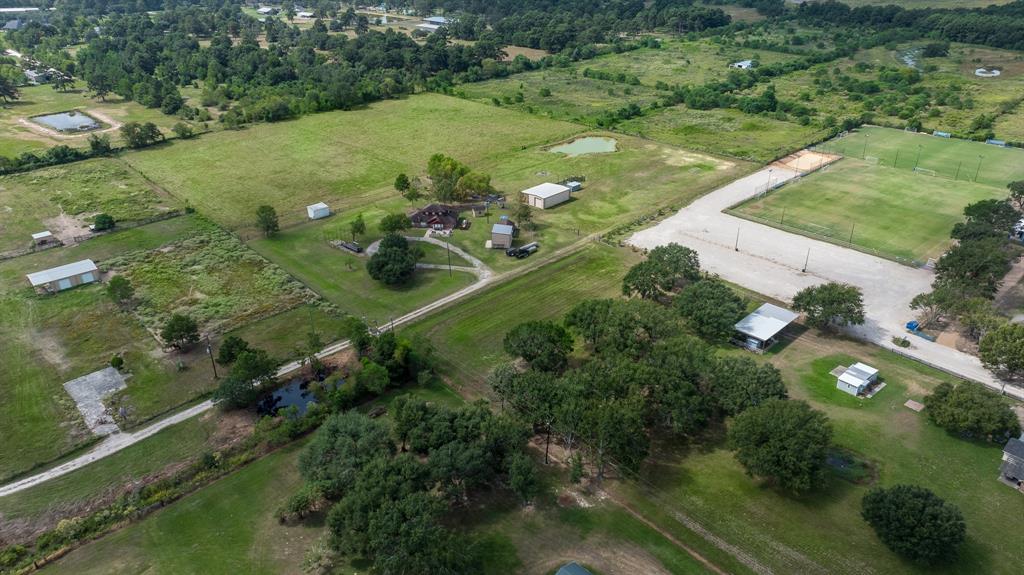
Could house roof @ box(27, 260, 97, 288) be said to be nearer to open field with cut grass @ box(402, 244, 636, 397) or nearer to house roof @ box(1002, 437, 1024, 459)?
open field with cut grass @ box(402, 244, 636, 397)

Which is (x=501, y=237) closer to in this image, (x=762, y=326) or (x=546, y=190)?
(x=546, y=190)

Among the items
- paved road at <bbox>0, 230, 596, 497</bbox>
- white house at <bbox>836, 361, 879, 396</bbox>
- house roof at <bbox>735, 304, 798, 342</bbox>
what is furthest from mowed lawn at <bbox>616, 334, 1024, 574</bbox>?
paved road at <bbox>0, 230, 596, 497</bbox>

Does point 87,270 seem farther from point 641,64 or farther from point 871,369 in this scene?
point 641,64

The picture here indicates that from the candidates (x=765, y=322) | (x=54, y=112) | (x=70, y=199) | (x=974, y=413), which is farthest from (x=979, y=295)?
(x=54, y=112)

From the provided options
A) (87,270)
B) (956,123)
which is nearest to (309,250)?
(87,270)

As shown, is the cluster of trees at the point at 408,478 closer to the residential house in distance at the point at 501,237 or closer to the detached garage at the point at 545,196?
the residential house in distance at the point at 501,237
